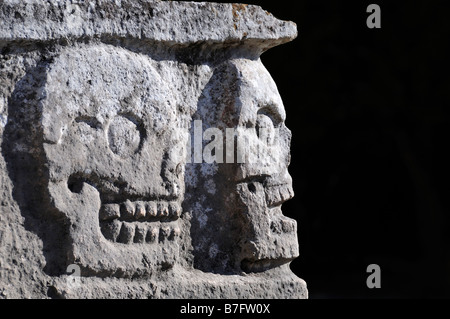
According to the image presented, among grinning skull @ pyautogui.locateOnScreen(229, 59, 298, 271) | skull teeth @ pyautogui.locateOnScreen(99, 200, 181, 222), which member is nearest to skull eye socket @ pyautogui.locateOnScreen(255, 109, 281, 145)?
grinning skull @ pyautogui.locateOnScreen(229, 59, 298, 271)

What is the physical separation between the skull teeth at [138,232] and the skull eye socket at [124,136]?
7.7 inches

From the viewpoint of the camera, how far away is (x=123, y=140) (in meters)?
2.86

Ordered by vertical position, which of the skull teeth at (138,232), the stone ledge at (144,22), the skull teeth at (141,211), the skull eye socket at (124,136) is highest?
the stone ledge at (144,22)

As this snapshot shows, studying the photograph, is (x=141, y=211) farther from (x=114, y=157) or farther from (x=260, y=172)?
(x=260, y=172)

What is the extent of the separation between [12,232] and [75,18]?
59 centimetres

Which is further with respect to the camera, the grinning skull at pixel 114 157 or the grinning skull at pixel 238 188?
the grinning skull at pixel 238 188

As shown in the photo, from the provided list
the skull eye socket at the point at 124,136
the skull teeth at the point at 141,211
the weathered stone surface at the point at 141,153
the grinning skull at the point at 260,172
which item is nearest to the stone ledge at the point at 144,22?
the weathered stone surface at the point at 141,153

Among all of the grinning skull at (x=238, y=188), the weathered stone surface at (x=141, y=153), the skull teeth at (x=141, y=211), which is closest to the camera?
the weathered stone surface at (x=141, y=153)

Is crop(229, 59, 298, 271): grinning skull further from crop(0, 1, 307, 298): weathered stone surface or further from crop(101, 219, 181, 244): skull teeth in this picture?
crop(101, 219, 181, 244): skull teeth

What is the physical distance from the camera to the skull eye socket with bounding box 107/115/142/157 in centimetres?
284

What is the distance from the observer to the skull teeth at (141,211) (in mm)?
2822

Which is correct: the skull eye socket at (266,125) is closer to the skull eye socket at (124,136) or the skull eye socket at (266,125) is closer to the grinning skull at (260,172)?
the grinning skull at (260,172)

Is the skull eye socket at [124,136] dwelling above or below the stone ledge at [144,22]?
below

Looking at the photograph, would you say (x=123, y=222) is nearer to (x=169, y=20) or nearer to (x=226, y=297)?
(x=226, y=297)
